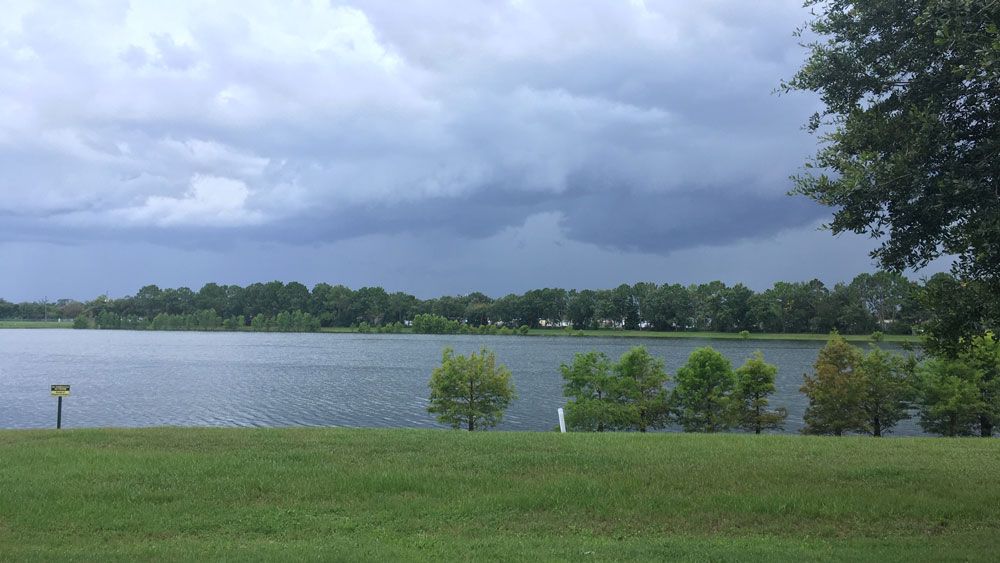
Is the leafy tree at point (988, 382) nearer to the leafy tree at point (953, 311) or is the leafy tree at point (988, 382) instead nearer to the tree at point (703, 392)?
the tree at point (703, 392)

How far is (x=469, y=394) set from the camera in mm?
44562

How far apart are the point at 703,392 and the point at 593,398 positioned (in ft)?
21.8

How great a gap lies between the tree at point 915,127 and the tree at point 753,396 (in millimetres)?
34846

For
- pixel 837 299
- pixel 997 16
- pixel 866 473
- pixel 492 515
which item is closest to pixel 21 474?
pixel 492 515

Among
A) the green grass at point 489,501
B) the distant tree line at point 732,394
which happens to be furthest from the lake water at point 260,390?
the green grass at point 489,501

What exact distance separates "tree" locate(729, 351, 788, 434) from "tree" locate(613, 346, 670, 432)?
424 centimetres

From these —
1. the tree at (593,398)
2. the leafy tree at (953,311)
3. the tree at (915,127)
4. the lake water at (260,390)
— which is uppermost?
the tree at (915,127)

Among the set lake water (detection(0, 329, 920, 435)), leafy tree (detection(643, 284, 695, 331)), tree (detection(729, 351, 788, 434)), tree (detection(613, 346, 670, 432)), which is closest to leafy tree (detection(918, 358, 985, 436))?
lake water (detection(0, 329, 920, 435))

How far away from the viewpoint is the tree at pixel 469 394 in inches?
1734

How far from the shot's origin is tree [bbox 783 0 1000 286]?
9.04 meters

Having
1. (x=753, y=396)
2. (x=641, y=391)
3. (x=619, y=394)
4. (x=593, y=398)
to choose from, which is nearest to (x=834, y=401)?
(x=753, y=396)

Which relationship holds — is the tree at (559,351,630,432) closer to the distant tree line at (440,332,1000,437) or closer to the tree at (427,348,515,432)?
the distant tree line at (440,332,1000,437)

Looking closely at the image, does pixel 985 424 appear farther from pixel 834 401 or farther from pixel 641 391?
pixel 641 391

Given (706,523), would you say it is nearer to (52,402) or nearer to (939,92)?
(939,92)
